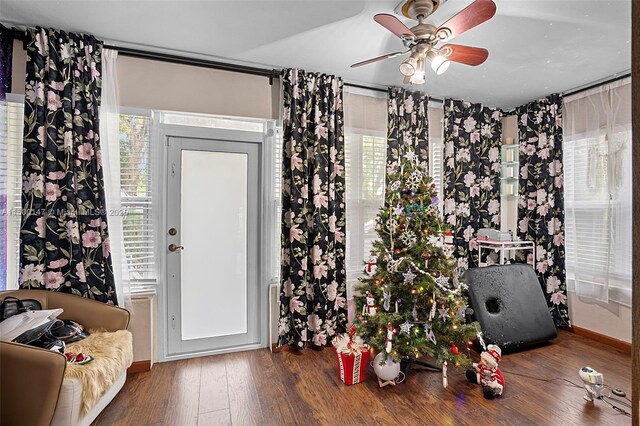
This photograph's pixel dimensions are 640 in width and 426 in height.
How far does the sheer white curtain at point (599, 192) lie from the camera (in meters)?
3.15

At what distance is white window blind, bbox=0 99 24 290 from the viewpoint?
2396 millimetres

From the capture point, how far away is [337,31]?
246 cm

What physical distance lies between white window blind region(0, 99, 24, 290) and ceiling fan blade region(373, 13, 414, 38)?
8.82 feet

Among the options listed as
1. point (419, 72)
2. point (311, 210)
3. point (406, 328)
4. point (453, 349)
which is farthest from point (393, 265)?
point (419, 72)

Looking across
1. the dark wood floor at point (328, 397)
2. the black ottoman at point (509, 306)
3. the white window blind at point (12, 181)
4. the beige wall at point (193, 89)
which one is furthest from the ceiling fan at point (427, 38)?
the white window blind at point (12, 181)

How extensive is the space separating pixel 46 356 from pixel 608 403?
142 inches

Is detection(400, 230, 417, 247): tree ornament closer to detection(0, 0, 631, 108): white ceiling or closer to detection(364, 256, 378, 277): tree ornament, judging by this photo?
detection(364, 256, 378, 277): tree ornament

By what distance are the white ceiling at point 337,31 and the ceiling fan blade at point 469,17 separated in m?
0.33

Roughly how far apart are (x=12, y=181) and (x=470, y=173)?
14.6ft

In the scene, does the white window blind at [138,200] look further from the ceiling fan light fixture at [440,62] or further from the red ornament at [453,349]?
the red ornament at [453,349]

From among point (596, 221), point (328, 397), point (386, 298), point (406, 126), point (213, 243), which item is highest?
point (406, 126)

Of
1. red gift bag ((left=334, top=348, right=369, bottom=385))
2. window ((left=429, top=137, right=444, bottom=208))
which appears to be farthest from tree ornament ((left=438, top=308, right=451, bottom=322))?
window ((left=429, top=137, right=444, bottom=208))

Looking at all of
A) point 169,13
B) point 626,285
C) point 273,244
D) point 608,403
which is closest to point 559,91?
point 626,285

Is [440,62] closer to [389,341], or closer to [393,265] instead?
[393,265]
